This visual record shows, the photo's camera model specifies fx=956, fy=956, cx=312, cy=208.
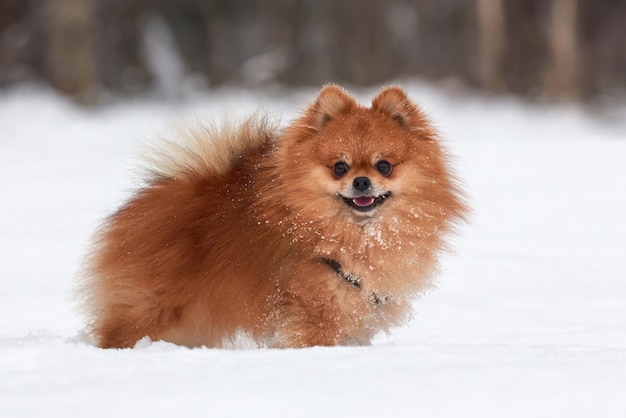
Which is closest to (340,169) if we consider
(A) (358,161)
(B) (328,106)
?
(A) (358,161)

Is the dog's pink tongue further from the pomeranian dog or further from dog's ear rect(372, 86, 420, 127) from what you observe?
dog's ear rect(372, 86, 420, 127)

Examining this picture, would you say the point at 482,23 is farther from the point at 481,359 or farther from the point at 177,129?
the point at 481,359

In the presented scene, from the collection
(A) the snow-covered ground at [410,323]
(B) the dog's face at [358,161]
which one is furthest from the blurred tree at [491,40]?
(B) the dog's face at [358,161]

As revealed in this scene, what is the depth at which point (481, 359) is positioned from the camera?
376 centimetres

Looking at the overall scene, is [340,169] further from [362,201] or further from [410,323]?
[410,323]

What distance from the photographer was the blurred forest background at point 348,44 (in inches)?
902

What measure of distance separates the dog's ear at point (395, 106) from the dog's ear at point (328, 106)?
0.52 ft

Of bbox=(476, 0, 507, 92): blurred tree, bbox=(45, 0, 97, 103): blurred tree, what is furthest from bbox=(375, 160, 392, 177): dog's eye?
bbox=(476, 0, 507, 92): blurred tree

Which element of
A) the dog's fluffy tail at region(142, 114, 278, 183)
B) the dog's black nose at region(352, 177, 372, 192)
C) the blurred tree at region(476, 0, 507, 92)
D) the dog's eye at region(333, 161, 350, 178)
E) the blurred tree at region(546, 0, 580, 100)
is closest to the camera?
the dog's black nose at region(352, 177, 372, 192)

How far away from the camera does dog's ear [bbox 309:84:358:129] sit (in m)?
4.98

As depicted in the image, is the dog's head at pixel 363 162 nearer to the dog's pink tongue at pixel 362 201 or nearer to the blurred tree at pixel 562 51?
the dog's pink tongue at pixel 362 201

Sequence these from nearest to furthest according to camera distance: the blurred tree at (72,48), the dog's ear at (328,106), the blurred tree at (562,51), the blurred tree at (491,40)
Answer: the dog's ear at (328,106), the blurred tree at (72,48), the blurred tree at (491,40), the blurred tree at (562,51)

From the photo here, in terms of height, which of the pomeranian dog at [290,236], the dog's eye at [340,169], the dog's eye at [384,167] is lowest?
the pomeranian dog at [290,236]

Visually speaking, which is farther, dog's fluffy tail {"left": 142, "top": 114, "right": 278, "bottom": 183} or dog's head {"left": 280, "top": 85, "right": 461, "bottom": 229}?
dog's fluffy tail {"left": 142, "top": 114, "right": 278, "bottom": 183}
